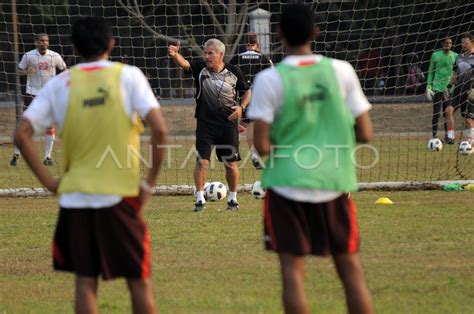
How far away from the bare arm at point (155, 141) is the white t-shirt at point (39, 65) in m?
11.5

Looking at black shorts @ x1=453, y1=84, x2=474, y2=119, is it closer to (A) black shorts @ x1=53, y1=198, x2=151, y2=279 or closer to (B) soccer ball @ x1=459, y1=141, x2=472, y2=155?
(B) soccer ball @ x1=459, y1=141, x2=472, y2=155

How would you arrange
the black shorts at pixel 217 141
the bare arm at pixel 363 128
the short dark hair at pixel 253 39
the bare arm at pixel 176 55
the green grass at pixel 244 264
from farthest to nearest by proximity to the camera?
the short dark hair at pixel 253 39 < the black shorts at pixel 217 141 < the bare arm at pixel 176 55 < the green grass at pixel 244 264 < the bare arm at pixel 363 128

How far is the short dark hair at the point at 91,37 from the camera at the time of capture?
504 cm

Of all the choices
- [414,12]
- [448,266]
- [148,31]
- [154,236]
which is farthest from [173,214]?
[148,31]

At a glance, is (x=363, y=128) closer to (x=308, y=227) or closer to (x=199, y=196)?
(x=308, y=227)

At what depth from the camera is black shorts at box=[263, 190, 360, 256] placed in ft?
16.7

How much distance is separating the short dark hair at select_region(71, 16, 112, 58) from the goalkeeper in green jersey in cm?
1263

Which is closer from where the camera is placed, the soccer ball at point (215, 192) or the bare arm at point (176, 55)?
the bare arm at point (176, 55)

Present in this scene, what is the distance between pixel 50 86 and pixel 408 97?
15.5m

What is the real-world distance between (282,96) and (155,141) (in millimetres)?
645

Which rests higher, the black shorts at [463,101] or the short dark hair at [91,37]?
the short dark hair at [91,37]

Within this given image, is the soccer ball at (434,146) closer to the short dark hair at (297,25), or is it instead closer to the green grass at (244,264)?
the green grass at (244,264)

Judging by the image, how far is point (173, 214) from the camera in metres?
11.0

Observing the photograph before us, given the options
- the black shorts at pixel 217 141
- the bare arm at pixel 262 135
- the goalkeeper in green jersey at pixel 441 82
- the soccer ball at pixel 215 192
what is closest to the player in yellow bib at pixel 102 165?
the bare arm at pixel 262 135
